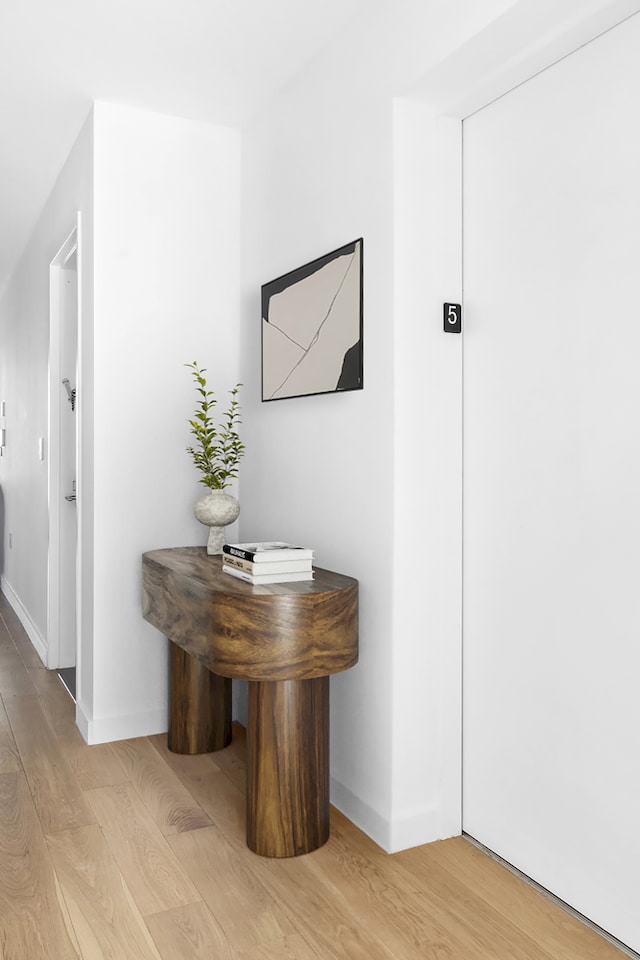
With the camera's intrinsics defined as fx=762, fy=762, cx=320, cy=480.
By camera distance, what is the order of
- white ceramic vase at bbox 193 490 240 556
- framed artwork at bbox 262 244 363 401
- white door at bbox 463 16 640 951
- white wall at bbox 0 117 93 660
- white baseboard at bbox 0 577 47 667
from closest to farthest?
1. white door at bbox 463 16 640 951
2. framed artwork at bbox 262 244 363 401
3. white ceramic vase at bbox 193 490 240 556
4. white wall at bbox 0 117 93 660
5. white baseboard at bbox 0 577 47 667

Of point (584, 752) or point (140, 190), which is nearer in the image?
point (584, 752)

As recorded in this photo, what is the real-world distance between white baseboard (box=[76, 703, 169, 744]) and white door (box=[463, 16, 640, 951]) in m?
1.34

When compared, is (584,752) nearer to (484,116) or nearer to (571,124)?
(571,124)

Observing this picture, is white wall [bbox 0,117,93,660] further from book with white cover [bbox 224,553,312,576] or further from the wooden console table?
the wooden console table

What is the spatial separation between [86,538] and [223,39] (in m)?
1.86

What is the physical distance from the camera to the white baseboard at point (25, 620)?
4.12 meters

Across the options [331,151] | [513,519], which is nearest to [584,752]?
[513,519]

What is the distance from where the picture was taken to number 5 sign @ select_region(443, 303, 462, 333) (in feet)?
7.12

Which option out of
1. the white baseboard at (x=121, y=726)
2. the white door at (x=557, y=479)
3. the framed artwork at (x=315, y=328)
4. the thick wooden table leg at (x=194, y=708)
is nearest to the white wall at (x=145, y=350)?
the white baseboard at (x=121, y=726)

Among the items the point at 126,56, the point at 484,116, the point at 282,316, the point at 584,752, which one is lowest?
the point at 584,752

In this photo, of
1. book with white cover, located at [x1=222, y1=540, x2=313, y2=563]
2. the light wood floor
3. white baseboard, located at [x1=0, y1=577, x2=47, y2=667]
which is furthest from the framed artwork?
white baseboard, located at [x1=0, y1=577, x2=47, y2=667]

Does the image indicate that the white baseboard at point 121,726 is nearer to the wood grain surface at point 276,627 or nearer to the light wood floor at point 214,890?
the light wood floor at point 214,890

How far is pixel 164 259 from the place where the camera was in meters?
3.03

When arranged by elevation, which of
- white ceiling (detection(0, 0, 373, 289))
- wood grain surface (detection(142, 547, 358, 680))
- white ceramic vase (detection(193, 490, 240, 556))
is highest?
white ceiling (detection(0, 0, 373, 289))
